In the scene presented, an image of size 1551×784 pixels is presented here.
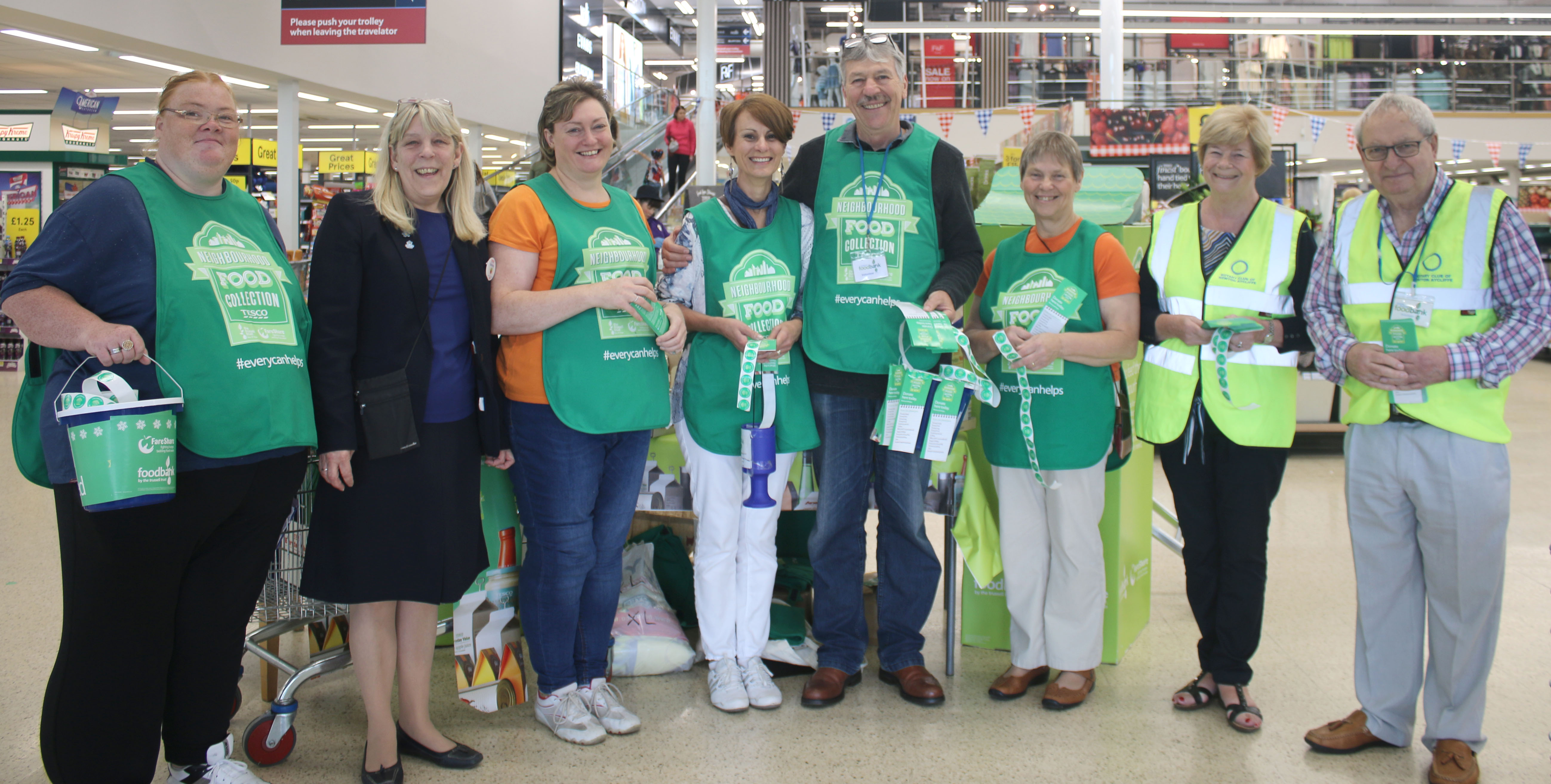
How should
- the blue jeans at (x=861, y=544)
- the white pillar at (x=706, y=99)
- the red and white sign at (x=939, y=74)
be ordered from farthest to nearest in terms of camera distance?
the red and white sign at (x=939, y=74)
the white pillar at (x=706, y=99)
the blue jeans at (x=861, y=544)

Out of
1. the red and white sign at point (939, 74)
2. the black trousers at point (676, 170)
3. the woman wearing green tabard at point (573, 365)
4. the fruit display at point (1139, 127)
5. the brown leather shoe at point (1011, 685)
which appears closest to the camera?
the woman wearing green tabard at point (573, 365)

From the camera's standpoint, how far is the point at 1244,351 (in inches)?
96.0

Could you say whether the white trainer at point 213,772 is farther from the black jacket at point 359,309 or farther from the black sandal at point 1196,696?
the black sandal at point 1196,696

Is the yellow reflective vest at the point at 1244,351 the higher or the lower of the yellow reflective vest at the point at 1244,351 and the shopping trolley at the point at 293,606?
the higher

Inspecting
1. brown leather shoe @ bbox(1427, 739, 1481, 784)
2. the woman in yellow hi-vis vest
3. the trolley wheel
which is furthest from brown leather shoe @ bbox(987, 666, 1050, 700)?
the trolley wheel

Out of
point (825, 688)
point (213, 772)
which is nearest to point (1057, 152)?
point (825, 688)

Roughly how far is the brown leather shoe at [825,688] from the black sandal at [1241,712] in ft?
3.23

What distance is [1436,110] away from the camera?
628 inches

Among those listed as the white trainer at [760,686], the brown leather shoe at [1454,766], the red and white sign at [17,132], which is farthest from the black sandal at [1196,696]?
the red and white sign at [17,132]

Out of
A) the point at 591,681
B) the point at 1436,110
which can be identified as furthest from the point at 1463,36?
the point at 591,681

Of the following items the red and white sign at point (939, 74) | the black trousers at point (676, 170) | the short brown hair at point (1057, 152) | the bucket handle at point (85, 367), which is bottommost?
the bucket handle at point (85, 367)

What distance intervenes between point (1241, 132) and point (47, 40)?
9.83 meters

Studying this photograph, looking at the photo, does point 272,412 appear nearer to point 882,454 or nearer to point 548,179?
point 548,179

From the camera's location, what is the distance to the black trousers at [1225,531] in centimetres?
247
